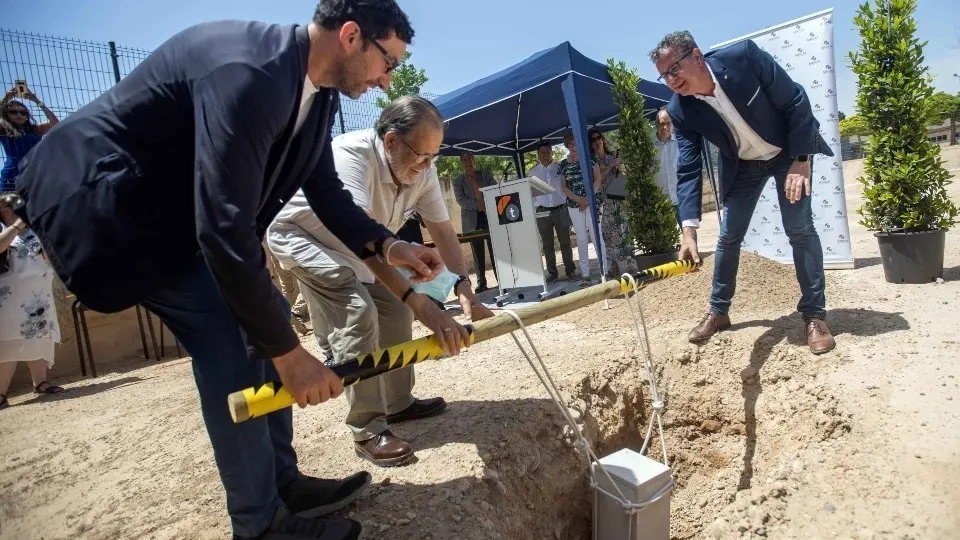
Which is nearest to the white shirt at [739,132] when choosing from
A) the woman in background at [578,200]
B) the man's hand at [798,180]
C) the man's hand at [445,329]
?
the man's hand at [798,180]

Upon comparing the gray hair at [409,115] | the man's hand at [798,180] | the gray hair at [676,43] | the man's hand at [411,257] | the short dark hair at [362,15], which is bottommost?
the man's hand at [411,257]

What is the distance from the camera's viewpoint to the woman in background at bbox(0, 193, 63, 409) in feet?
15.8

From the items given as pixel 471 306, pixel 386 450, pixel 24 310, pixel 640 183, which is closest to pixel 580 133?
pixel 640 183

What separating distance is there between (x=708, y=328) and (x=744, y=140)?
1.15 m

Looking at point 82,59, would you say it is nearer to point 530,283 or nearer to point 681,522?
point 530,283

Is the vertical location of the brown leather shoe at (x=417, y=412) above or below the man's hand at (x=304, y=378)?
below

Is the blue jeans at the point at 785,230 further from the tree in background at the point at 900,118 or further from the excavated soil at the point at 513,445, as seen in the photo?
the tree in background at the point at 900,118

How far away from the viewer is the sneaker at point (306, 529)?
172cm

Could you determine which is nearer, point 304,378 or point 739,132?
point 304,378

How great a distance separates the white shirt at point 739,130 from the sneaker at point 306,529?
2.78 metres

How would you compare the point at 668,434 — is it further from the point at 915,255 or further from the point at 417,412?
the point at 915,255

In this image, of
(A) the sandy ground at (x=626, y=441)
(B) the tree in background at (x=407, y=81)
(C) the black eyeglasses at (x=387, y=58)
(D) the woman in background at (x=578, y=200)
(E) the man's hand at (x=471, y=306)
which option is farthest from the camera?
(B) the tree in background at (x=407, y=81)

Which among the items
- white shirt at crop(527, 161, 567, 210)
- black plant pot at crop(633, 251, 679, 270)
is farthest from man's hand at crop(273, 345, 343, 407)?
white shirt at crop(527, 161, 567, 210)

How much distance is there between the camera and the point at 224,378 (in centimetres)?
161
